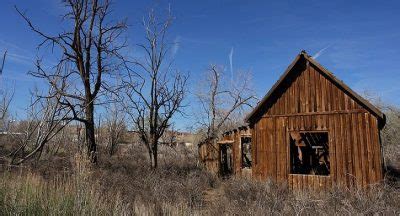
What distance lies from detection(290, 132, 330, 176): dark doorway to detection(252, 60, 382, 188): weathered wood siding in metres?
2.86

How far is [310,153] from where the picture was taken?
766 inches

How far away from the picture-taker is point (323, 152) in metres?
19.2

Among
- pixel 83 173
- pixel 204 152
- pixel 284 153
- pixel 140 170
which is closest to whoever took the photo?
pixel 83 173

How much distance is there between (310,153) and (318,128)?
532 cm

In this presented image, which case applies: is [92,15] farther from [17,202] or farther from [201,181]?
[17,202]

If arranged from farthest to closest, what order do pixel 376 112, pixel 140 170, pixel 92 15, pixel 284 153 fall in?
pixel 140 170, pixel 92 15, pixel 284 153, pixel 376 112

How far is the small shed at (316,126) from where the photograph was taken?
1340 cm

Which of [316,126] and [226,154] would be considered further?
[226,154]

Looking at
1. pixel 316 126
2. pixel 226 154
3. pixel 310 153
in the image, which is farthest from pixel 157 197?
pixel 226 154

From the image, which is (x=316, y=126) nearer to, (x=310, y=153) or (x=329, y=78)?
(x=329, y=78)

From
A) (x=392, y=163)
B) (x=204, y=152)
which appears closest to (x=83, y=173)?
(x=204, y=152)

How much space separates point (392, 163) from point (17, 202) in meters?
24.5

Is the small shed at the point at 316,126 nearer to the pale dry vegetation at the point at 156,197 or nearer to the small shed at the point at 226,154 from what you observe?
the pale dry vegetation at the point at 156,197

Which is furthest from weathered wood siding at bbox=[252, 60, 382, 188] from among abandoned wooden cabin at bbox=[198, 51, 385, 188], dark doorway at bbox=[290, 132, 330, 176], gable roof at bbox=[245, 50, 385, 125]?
dark doorway at bbox=[290, 132, 330, 176]
